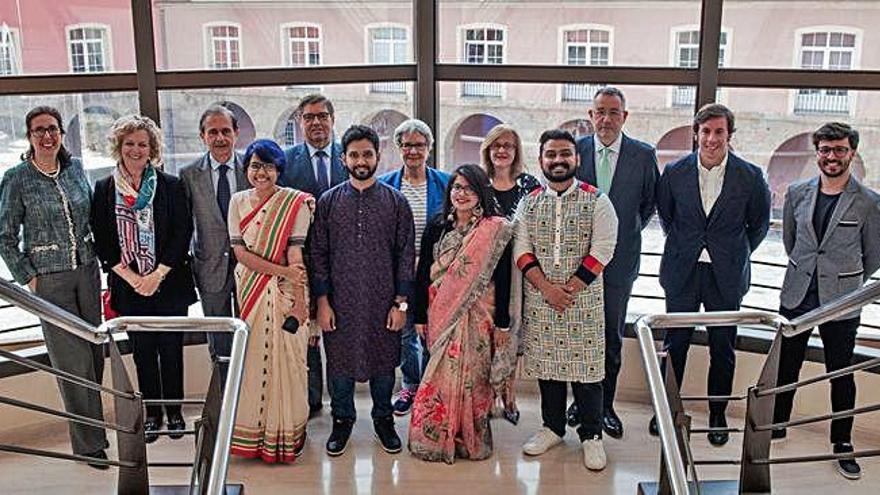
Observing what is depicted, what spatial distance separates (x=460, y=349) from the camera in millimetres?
3484

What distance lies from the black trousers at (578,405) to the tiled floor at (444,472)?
0.12 metres

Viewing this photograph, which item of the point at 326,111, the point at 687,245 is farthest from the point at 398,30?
the point at 687,245

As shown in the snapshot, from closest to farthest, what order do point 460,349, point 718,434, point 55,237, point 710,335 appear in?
point 55,237 < point 460,349 < point 710,335 < point 718,434

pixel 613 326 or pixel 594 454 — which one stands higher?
pixel 613 326

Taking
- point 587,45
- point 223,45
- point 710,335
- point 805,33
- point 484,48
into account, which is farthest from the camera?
point 484,48

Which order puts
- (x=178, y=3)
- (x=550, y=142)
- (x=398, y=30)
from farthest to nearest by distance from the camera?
(x=398, y=30) < (x=178, y=3) < (x=550, y=142)

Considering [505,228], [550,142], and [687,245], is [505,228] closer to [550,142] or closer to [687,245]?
[550,142]

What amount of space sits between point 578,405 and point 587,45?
1.75m

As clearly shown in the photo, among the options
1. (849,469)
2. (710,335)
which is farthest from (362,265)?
(849,469)

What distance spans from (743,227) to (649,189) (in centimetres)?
42

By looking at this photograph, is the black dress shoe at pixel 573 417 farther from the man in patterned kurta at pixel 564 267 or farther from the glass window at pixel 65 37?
the glass window at pixel 65 37

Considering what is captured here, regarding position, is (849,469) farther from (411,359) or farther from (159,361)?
(159,361)

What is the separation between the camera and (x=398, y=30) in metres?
4.29

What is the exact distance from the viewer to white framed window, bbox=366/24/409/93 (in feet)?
14.0
